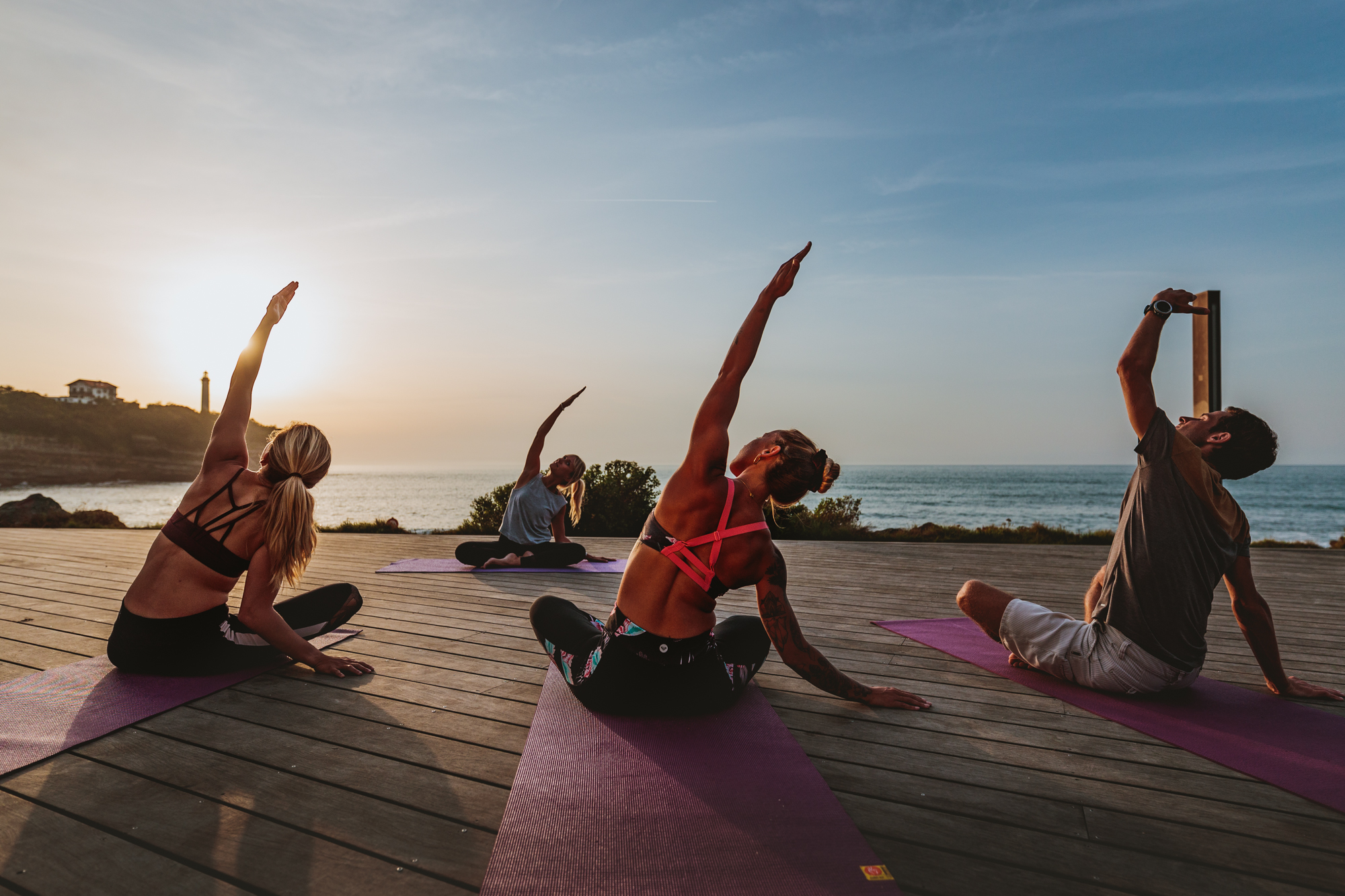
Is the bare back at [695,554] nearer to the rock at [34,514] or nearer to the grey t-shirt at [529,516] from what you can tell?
the grey t-shirt at [529,516]

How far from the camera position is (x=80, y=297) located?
40.8ft

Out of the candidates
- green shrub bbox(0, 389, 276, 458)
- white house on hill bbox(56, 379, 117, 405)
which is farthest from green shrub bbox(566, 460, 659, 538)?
white house on hill bbox(56, 379, 117, 405)

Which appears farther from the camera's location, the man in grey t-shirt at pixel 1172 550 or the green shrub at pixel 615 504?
the green shrub at pixel 615 504

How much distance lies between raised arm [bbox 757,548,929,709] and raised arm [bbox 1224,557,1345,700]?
4.83 ft

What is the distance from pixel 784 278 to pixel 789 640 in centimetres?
115

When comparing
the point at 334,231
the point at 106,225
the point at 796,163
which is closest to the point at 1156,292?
the point at 796,163

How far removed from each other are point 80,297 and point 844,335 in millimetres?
20080

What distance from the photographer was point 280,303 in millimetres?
2639

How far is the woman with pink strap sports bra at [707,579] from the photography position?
1800 mm

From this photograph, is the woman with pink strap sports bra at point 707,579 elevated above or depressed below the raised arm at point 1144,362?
below

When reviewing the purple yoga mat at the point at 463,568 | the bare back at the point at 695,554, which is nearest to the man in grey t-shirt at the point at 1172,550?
the bare back at the point at 695,554

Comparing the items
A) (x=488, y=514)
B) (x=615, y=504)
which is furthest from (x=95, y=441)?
(x=615, y=504)

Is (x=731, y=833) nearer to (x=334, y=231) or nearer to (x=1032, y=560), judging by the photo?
(x=1032, y=560)

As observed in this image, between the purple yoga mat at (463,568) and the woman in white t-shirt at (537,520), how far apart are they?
0.16 ft
